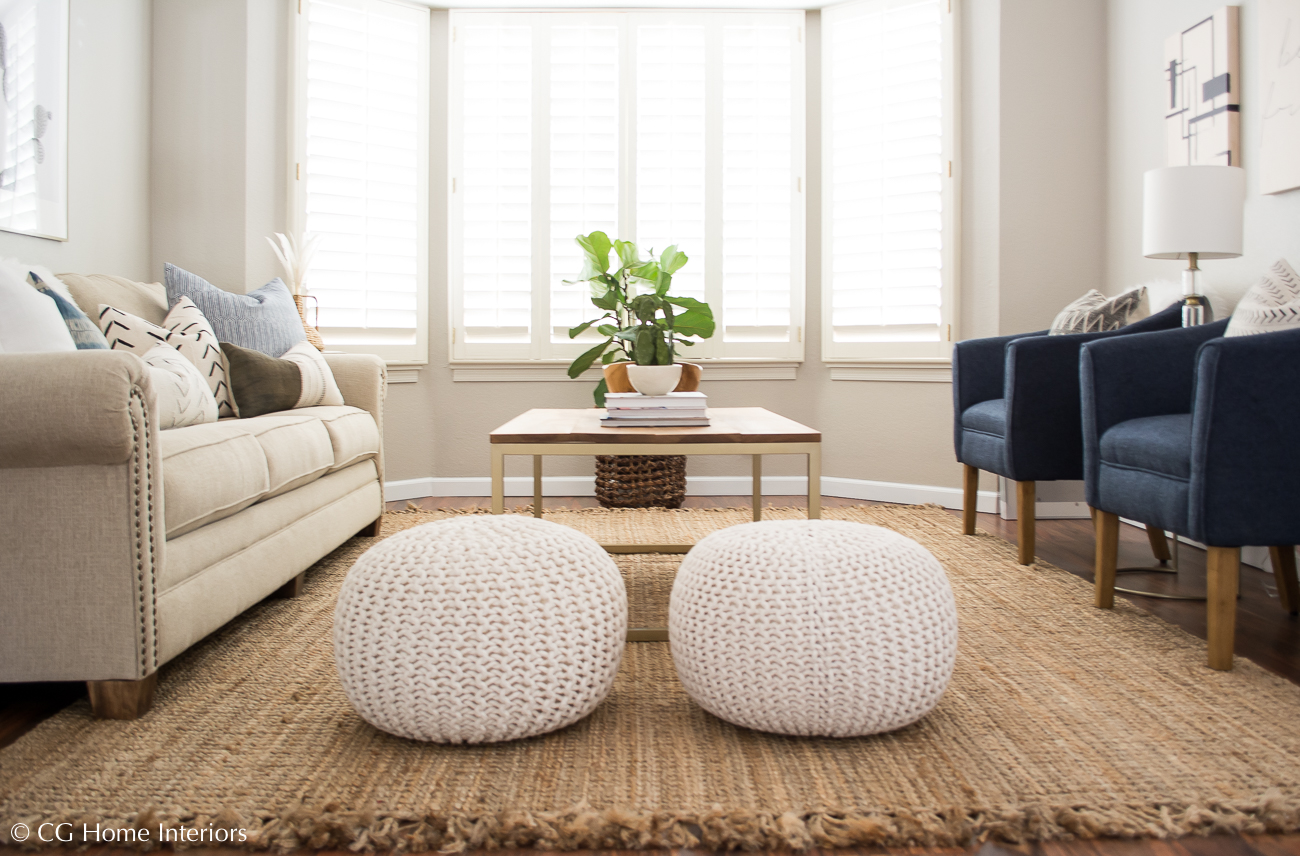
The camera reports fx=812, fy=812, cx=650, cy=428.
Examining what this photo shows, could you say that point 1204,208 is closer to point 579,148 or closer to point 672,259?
point 672,259

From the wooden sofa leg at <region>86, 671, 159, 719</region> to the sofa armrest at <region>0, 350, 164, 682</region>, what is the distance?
31 millimetres

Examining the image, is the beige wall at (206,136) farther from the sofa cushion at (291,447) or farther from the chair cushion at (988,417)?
the chair cushion at (988,417)

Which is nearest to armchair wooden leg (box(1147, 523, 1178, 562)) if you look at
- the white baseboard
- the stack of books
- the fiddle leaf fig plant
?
the white baseboard

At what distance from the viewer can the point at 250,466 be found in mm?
1899

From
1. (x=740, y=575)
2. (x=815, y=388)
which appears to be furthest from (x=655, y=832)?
(x=815, y=388)

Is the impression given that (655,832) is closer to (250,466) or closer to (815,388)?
(250,466)

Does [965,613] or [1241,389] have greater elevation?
[1241,389]

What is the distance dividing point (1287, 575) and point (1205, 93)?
1812 millimetres

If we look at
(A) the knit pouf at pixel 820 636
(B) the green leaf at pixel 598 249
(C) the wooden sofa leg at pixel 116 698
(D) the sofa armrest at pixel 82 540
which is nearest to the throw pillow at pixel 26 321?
(D) the sofa armrest at pixel 82 540

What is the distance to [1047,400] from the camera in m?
2.63

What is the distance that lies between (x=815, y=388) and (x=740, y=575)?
119 inches

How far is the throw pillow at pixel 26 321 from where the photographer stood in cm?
170

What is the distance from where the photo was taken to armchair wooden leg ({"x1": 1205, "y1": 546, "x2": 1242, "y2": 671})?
68.0 inches

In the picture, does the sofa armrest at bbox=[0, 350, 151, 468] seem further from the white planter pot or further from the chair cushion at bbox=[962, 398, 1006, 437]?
the chair cushion at bbox=[962, 398, 1006, 437]
